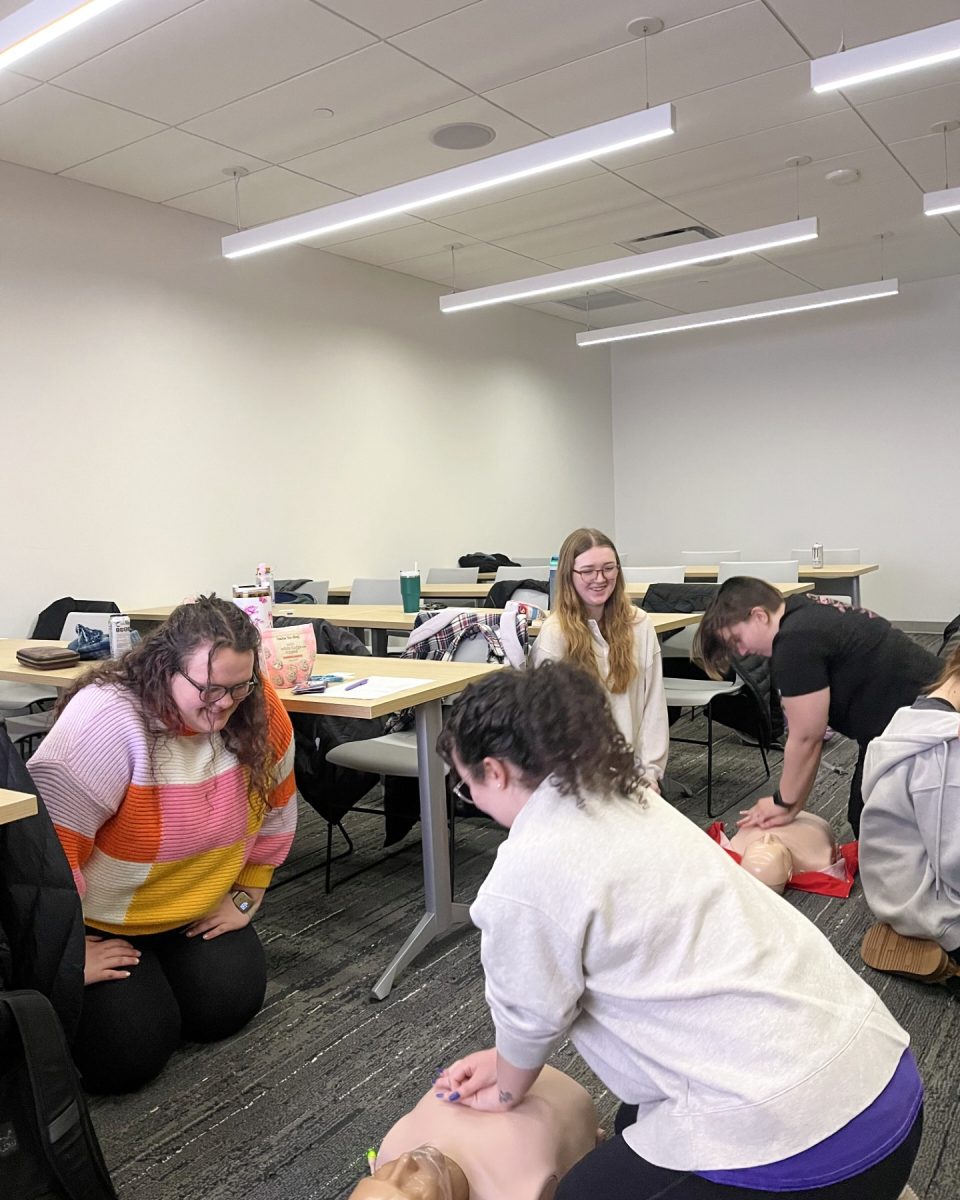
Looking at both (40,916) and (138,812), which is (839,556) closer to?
(138,812)

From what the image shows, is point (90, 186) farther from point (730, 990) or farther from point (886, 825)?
point (730, 990)

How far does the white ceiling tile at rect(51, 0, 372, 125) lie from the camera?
3506 mm

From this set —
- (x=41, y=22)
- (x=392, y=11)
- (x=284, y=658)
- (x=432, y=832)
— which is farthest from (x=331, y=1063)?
(x=392, y=11)

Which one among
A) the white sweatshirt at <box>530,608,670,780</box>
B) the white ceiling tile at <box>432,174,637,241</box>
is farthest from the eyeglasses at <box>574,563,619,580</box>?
the white ceiling tile at <box>432,174,637,241</box>

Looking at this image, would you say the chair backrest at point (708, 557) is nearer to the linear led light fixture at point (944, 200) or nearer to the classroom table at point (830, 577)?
the classroom table at point (830, 577)

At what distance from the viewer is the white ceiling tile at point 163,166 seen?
462 centimetres

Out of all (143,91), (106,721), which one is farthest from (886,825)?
(143,91)

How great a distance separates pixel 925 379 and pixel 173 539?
6.44 m

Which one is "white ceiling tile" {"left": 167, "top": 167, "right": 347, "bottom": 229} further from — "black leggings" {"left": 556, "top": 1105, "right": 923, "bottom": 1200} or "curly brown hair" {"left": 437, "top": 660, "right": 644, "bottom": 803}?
"black leggings" {"left": 556, "top": 1105, "right": 923, "bottom": 1200}

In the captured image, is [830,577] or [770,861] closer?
[770,861]

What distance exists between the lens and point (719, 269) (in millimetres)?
7477

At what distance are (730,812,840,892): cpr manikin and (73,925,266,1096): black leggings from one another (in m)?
1.38

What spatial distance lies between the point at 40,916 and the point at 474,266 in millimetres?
6254

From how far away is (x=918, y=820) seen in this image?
208 cm
